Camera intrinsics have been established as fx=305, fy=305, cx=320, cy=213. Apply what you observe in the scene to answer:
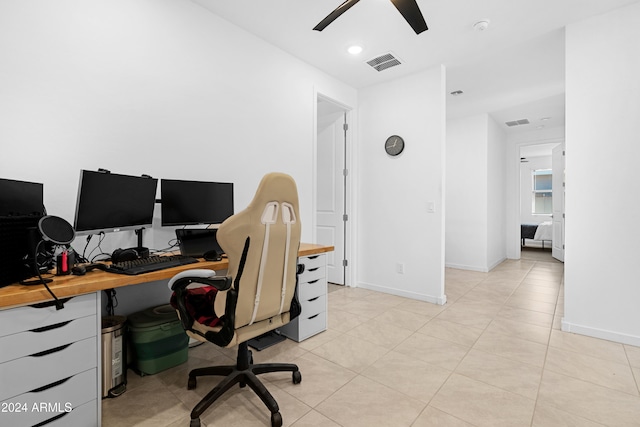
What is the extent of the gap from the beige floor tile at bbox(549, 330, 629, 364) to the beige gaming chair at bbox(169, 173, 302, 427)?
2.48 metres

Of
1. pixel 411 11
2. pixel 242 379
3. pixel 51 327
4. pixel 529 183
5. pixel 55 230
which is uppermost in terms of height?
pixel 411 11

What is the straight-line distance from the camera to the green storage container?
2.06 metres

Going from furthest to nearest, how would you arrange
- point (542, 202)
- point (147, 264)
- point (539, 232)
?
point (542, 202), point (539, 232), point (147, 264)

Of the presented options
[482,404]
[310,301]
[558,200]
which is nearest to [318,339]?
[310,301]

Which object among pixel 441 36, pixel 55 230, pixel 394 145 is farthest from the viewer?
pixel 394 145

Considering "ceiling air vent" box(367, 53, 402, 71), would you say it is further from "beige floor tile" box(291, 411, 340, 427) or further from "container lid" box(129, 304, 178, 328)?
"beige floor tile" box(291, 411, 340, 427)

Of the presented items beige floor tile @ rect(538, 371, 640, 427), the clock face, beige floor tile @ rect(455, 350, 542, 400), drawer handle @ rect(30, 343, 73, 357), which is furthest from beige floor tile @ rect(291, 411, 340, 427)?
the clock face

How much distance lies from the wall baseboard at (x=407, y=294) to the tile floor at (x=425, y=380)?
38 centimetres

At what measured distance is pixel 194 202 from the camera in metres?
2.39

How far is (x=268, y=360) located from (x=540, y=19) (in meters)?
3.83

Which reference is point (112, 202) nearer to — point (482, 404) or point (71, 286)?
point (71, 286)

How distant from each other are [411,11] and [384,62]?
178cm

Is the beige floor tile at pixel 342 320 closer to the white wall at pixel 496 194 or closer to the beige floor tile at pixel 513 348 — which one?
the beige floor tile at pixel 513 348

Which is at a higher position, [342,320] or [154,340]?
[154,340]
